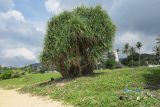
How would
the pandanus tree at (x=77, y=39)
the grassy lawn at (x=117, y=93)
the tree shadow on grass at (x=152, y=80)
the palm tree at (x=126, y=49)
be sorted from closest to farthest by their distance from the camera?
the grassy lawn at (x=117, y=93) < the tree shadow on grass at (x=152, y=80) < the pandanus tree at (x=77, y=39) < the palm tree at (x=126, y=49)

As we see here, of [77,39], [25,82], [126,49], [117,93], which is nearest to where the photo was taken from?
[117,93]

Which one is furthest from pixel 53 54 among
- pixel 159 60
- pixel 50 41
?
pixel 159 60

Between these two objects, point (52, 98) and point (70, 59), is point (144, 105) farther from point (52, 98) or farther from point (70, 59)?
point (70, 59)

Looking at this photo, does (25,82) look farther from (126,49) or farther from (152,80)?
(126,49)

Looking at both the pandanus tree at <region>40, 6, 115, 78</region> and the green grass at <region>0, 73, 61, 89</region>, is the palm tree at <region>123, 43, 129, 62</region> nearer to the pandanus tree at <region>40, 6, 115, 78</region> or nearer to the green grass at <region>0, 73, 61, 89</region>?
the green grass at <region>0, 73, 61, 89</region>

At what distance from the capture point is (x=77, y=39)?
23984 mm

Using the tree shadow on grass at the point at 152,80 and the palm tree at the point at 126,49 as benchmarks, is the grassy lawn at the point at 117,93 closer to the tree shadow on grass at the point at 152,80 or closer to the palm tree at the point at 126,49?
the tree shadow on grass at the point at 152,80

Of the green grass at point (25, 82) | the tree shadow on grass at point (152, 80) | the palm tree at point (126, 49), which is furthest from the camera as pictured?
the palm tree at point (126, 49)

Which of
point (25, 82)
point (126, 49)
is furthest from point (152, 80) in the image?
point (126, 49)

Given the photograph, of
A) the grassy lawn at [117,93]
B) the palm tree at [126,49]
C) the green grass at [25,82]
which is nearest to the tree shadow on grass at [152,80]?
the grassy lawn at [117,93]

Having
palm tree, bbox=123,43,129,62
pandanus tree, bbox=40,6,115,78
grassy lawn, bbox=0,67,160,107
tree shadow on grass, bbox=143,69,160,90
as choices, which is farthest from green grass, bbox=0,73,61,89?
palm tree, bbox=123,43,129,62

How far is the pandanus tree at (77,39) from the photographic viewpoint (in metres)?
23.5

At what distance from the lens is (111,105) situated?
12.2 meters

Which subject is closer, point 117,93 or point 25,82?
point 117,93
